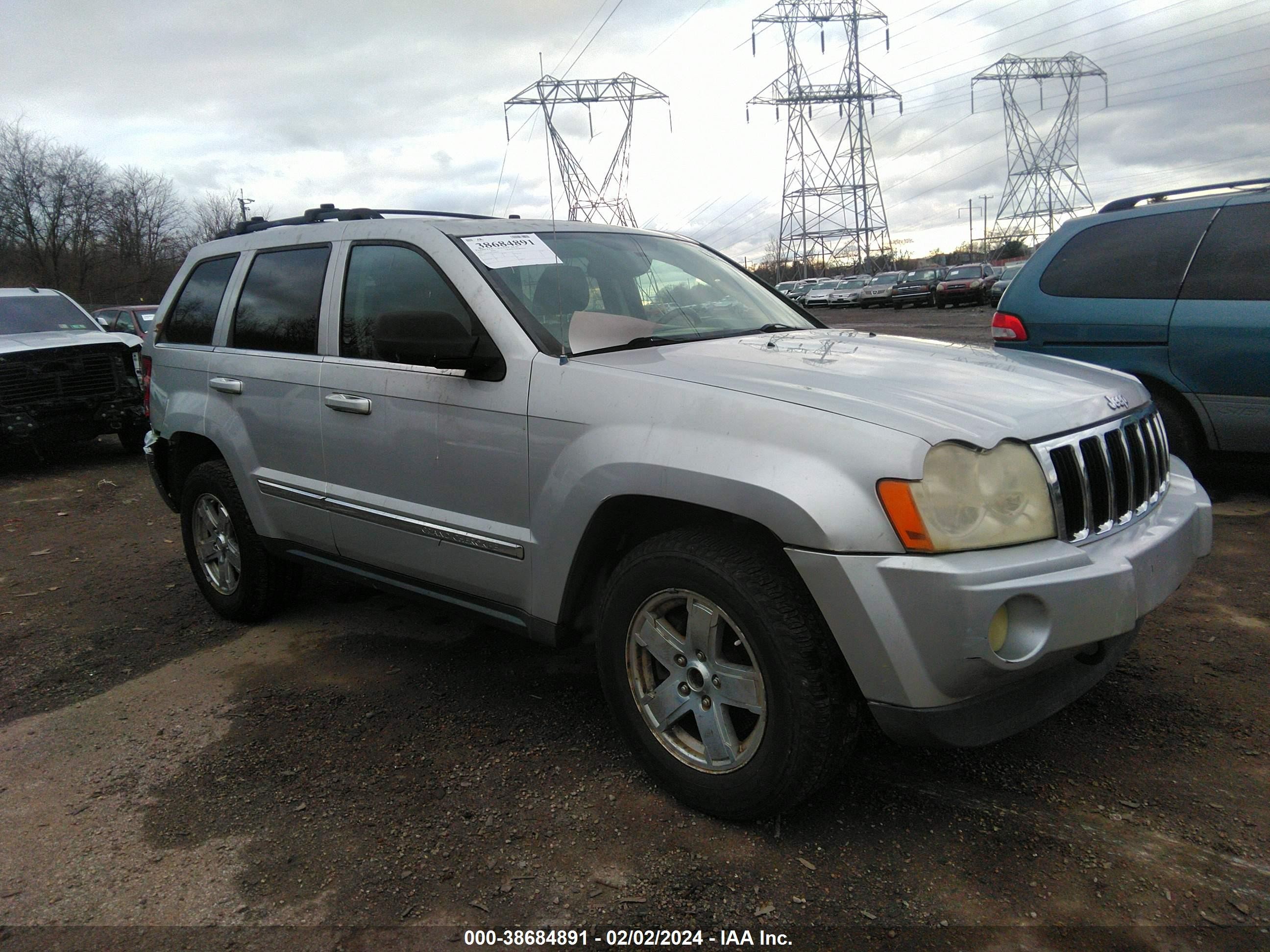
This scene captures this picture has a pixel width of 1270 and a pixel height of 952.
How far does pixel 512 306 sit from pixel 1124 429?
1.96m

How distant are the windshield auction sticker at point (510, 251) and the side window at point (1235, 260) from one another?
419cm

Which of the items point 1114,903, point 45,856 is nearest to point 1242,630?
point 1114,903

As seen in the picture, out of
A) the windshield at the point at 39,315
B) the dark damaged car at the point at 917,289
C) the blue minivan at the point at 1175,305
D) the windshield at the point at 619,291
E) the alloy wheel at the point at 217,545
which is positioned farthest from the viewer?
the dark damaged car at the point at 917,289

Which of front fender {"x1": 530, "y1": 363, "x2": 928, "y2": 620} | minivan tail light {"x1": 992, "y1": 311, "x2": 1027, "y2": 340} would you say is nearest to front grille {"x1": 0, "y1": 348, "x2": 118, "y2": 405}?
front fender {"x1": 530, "y1": 363, "x2": 928, "y2": 620}

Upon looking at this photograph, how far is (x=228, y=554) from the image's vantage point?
4.56 m

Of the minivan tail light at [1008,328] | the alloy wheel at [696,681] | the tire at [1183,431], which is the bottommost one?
the alloy wheel at [696,681]

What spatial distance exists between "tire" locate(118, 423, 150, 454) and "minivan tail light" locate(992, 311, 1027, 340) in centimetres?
872

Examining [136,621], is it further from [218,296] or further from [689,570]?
[689,570]

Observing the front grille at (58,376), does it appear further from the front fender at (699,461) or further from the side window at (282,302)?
the front fender at (699,461)

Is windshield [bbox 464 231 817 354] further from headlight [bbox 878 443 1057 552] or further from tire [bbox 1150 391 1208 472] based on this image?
tire [bbox 1150 391 1208 472]

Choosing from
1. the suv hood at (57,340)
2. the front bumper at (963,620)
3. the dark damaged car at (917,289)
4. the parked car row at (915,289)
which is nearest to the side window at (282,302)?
the front bumper at (963,620)

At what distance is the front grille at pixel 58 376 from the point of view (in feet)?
30.3

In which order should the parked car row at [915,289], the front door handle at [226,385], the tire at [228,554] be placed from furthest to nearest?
the parked car row at [915,289]
the tire at [228,554]
the front door handle at [226,385]

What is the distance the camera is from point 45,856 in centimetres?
273
